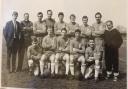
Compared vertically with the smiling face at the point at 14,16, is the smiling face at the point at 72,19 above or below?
below

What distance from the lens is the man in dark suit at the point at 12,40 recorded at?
4.53 feet

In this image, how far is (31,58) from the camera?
1.35 metres

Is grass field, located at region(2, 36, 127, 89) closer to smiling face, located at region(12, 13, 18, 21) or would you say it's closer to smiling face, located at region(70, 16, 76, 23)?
smiling face, located at region(12, 13, 18, 21)

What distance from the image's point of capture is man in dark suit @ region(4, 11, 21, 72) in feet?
4.53

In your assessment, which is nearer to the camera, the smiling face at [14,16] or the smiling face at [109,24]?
the smiling face at [109,24]

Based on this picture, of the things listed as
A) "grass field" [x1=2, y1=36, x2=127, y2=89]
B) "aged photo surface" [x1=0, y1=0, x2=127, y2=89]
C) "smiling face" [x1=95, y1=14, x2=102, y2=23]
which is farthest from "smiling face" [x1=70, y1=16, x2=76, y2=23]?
"grass field" [x1=2, y1=36, x2=127, y2=89]

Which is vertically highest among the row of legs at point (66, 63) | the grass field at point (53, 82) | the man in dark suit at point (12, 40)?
the man in dark suit at point (12, 40)

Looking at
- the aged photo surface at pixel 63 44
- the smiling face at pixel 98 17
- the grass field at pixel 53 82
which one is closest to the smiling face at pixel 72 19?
the aged photo surface at pixel 63 44

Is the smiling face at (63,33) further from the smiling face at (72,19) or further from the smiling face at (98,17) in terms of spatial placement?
the smiling face at (98,17)

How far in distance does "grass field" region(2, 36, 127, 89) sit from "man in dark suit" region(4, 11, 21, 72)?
35 millimetres

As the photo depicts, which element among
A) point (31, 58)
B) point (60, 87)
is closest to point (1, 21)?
point (31, 58)

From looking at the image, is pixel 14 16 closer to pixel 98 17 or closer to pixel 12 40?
pixel 12 40

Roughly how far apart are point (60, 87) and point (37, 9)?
1.63 ft

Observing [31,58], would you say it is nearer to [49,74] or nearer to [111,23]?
[49,74]
